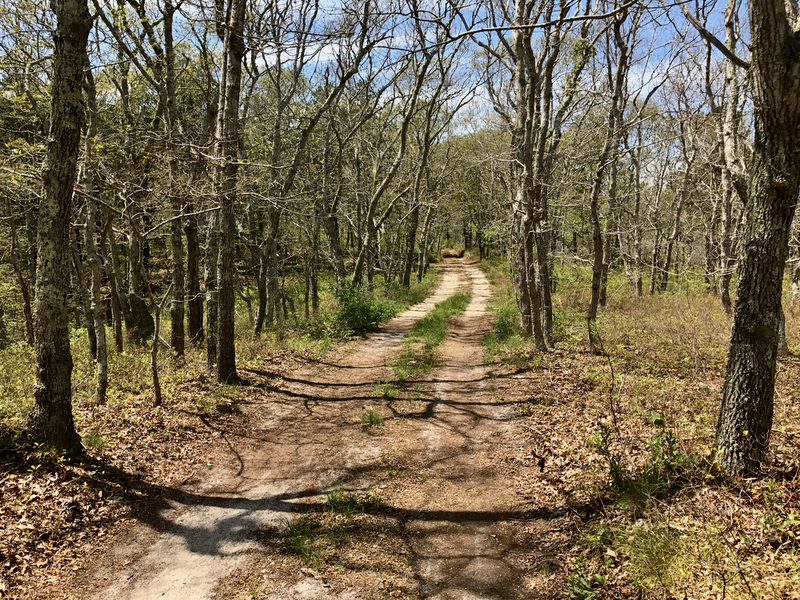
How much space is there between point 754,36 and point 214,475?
24.8 feet

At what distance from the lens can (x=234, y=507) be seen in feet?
17.5

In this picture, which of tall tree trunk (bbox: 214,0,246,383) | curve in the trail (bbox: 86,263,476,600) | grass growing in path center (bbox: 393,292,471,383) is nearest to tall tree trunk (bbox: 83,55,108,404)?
tall tree trunk (bbox: 214,0,246,383)

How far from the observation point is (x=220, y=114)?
8.95 meters

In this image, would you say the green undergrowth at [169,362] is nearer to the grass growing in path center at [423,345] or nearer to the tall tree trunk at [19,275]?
the tall tree trunk at [19,275]

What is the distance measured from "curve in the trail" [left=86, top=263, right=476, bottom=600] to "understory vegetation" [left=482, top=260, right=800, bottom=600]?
272 centimetres

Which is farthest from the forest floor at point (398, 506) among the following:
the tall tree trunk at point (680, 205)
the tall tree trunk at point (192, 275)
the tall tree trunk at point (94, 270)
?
the tall tree trunk at point (680, 205)

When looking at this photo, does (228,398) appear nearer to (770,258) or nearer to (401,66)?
(770,258)

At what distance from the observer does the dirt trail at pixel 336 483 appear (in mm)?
4168

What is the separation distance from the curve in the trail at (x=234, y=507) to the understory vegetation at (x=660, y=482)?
2.72 meters

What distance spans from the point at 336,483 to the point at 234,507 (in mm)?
1253

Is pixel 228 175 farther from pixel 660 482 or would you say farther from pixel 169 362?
pixel 660 482

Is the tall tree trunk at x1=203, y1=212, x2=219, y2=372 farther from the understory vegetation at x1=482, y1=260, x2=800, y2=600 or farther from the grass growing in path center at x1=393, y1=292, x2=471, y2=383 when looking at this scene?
the understory vegetation at x1=482, y1=260, x2=800, y2=600

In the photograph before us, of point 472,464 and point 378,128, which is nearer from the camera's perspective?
point 472,464

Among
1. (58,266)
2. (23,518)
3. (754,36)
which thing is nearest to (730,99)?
(754,36)
